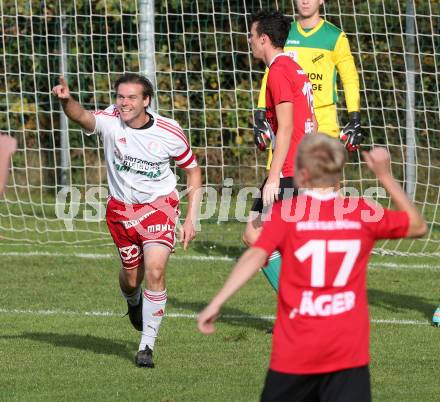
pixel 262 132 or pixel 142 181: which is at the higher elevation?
pixel 262 132

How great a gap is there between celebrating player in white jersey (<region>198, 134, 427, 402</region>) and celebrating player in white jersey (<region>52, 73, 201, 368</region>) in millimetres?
2823

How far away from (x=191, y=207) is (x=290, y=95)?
1.01 m

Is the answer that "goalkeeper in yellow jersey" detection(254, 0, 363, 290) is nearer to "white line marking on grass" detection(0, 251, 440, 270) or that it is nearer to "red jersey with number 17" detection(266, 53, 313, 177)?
"red jersey with number 17" detection(266, 53, 313, 177)

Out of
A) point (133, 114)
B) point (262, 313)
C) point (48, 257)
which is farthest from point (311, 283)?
point (48, 257)

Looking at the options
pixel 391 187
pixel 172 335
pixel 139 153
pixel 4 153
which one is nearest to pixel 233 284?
pixel 391 187

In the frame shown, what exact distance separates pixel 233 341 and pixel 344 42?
2.80m

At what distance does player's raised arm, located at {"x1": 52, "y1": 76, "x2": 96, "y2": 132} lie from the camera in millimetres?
6676

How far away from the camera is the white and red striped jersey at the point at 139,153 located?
7387mm

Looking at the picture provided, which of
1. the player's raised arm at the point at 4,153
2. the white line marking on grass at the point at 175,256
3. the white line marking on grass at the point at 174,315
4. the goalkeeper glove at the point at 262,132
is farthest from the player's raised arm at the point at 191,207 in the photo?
the white line marking on grass at the point at 175,256

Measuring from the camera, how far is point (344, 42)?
9.13 m

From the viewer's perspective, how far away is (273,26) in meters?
7.33

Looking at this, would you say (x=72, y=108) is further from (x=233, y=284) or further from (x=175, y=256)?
(x=175, y=256)

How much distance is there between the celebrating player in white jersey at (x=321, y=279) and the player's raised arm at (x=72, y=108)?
2.61 meters

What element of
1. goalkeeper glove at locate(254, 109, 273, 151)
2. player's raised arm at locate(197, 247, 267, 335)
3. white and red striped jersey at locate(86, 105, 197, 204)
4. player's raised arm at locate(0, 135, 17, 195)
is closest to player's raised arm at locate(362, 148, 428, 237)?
player's raised arm at locate(197, 247, 267, 335)
